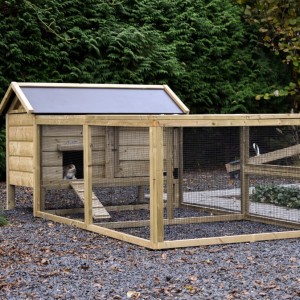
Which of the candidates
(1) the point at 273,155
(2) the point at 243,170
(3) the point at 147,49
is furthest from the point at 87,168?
(3) the point at 147,49

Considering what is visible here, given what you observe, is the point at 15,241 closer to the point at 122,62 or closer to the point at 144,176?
the point at 144,176

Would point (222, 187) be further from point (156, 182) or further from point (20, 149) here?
point (20, 149)

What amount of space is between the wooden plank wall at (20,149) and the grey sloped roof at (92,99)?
0.26 meters

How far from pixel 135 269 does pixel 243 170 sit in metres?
2.66

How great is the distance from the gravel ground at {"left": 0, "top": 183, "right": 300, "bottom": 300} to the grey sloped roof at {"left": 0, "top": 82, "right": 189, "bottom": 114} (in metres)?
1.78

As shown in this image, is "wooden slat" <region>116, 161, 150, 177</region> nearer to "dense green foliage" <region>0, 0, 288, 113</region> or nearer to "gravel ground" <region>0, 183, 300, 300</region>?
"gravel ground" <region>0, 183, 300, 300</region>

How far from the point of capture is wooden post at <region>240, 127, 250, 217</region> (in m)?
8.22

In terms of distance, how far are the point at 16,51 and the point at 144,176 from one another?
629 cm

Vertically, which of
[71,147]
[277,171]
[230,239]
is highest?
[71,147]

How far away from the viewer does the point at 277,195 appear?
799 centimetres

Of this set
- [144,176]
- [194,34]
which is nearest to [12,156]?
[144,176]

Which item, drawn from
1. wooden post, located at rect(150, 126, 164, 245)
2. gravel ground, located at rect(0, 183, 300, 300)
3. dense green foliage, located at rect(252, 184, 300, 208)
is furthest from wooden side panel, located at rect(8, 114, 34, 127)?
dense green foliage, located at rect(252, 184, 300, 208)

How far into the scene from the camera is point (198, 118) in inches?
279

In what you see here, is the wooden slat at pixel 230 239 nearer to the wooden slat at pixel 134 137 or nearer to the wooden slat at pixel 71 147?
the wooden slat at pixel 134 137
